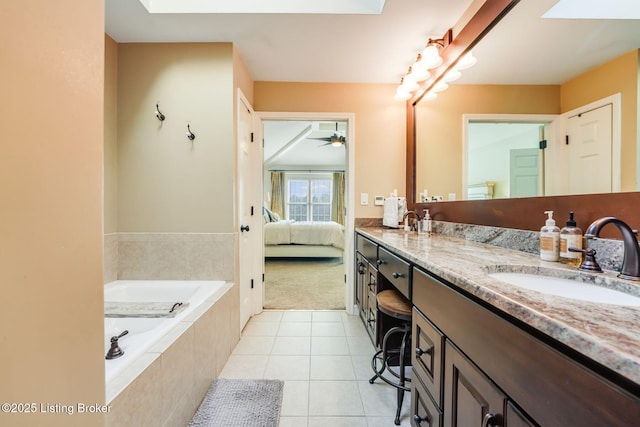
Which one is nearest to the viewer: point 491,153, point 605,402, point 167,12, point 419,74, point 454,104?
point 605,402

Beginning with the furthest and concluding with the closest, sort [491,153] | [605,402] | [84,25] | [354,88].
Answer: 1. [354,88]
2. [491,153]
3. [84,25]
4. [605,402]

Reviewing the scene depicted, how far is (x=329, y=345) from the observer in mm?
1939

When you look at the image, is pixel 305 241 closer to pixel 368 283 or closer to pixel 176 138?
pixel 368 283

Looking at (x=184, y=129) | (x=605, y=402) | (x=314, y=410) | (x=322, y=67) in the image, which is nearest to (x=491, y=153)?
(x=605, y=402)

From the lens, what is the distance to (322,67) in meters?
2.24

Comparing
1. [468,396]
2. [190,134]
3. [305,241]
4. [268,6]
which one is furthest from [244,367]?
[305,241]

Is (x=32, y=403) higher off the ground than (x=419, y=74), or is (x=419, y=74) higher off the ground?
(x=419, y=74)

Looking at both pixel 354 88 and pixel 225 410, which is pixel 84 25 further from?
pixel 354 88

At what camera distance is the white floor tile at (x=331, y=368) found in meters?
1.59

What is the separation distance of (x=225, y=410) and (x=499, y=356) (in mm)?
1347

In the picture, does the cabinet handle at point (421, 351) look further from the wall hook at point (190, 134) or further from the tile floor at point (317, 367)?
the wall hook at point (190, 134)

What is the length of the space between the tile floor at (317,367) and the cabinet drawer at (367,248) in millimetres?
678

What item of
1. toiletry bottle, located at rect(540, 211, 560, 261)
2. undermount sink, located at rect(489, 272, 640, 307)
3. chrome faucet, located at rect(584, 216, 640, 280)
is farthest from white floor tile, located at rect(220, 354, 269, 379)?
chrome faucet, located at rect(584, 216, 640, 280)

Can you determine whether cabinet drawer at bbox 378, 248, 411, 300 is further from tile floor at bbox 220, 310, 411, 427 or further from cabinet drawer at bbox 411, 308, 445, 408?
tile floor at bbox 220, 310, 411, 427
